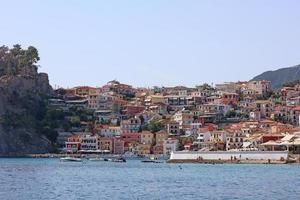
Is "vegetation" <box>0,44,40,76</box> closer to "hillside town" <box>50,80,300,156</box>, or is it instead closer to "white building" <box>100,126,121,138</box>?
"hillside town" <box>50,80,300,156</box>

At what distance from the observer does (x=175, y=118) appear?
14825 centimetres

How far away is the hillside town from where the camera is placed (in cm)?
12706

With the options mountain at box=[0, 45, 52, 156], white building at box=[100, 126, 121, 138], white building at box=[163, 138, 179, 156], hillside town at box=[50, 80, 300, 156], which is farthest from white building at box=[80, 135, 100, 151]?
white building at box=[163, 138, 179, 156]

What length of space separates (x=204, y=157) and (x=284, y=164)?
10.7m

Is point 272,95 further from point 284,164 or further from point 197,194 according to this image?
point 197,194

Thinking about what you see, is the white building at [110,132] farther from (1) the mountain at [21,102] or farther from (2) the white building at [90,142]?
(1) the mountain at [21,102]

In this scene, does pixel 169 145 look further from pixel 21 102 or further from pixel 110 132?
pixel 21 102

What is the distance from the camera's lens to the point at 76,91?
173 metres

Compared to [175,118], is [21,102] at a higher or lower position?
higher

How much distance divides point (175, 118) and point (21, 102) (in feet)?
96.4

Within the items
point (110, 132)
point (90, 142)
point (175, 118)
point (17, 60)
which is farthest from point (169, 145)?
point (17, 60)

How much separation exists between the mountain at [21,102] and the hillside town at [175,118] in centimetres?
474

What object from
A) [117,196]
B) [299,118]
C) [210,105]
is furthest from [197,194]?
[210,105]

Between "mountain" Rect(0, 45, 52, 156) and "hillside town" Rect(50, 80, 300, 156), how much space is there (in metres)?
4.74
